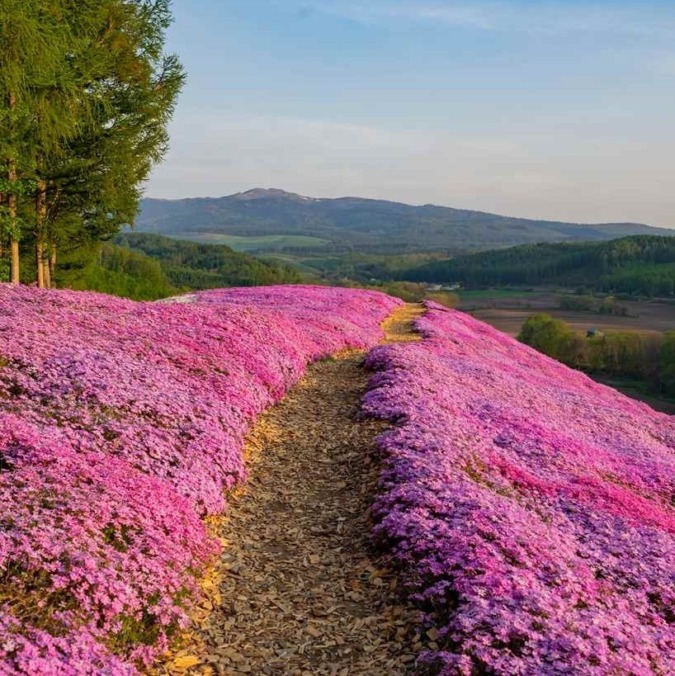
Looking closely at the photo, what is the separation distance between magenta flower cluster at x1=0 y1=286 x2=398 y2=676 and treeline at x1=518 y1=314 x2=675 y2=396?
111306 mm

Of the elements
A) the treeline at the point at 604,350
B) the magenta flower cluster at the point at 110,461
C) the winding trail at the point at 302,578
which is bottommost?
the treeline at the point at 604,350

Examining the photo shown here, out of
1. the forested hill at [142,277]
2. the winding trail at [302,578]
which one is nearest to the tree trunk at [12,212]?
the forested hill at [142,277]

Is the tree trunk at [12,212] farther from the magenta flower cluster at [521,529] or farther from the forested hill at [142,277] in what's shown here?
the magenta flower cluster at [521,529]

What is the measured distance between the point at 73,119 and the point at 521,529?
2660cm

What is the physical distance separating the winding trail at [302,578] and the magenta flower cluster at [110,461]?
1.98 ft

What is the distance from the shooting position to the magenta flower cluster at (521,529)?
834cm

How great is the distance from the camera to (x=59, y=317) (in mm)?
19391

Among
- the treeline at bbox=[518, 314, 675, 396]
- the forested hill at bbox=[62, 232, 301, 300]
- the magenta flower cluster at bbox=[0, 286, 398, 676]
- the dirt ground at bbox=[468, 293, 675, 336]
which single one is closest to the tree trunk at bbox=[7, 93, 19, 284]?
the magenta flower cluster at bbox=[0, 286, 398, 676]

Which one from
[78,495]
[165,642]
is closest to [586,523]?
[165,642]

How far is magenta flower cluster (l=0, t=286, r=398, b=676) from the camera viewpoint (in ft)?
23.8

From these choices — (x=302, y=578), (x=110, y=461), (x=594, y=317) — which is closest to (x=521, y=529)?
(x=302, y=578)

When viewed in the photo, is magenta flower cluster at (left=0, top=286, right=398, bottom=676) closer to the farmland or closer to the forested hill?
the forested hill

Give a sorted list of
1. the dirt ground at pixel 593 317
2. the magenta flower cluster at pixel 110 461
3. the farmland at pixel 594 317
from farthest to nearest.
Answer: the farmland at pixel 594 317
the dirt ground at pixel 593 317
the magenta flower cluster at pixel 110 461

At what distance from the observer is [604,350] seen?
126m
